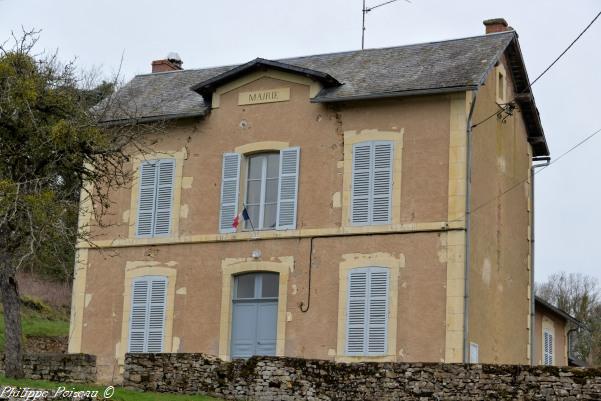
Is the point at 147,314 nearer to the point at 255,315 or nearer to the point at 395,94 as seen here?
the point at 255,315

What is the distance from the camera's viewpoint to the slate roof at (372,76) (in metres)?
21.8

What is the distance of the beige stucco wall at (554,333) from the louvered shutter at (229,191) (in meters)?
7.98

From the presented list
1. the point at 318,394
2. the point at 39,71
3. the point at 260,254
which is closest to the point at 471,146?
the point at 260,254

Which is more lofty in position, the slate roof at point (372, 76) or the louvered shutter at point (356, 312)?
the slate roof at point (372, 76)

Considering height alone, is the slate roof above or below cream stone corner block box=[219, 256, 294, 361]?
above

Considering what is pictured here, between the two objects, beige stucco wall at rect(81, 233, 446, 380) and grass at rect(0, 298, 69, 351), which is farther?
grass at rect(0, 298, 69, 351)

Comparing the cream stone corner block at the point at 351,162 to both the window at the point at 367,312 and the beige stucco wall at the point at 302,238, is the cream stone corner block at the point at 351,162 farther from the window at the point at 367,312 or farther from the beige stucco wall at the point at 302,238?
the window at the point at 367,312

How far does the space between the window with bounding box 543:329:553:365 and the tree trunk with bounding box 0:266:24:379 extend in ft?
42.7

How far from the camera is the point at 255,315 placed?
73.8 feet

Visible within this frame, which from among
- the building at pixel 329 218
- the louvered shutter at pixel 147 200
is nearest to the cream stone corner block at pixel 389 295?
the building at pixel 329 218

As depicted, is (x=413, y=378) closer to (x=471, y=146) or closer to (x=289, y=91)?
(x=471, y=146)

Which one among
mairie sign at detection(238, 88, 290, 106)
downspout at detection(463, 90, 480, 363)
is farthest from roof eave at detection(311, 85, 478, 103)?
mairie sign at detection(238, 88, 290, 106)

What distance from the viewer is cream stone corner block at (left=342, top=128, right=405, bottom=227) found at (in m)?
21.6

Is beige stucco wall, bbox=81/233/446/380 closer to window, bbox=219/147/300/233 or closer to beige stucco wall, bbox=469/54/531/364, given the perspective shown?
window, bbox=219/147/300/233
